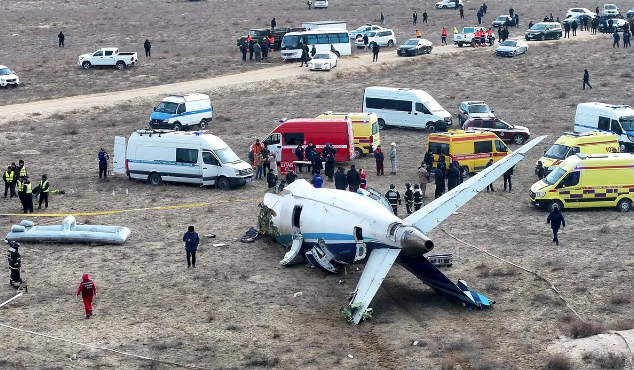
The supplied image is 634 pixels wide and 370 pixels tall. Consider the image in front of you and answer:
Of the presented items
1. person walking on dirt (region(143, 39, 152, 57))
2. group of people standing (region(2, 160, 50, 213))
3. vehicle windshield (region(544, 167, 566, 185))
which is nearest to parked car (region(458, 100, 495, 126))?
vehicle windshield (region(544, 167, 566, 185))

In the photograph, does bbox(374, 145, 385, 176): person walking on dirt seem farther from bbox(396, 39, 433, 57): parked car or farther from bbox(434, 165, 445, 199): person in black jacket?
bbox(396, 39, 433, 57): parked car

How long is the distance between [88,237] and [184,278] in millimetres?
4904

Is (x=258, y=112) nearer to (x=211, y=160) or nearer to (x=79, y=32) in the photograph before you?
(x=211, y=160)

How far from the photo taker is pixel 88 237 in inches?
1207

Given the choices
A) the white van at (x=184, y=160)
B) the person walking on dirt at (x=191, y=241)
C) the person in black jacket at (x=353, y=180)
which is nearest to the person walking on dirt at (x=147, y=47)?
the white van at (x=184, y=160)

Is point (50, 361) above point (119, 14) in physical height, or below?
below

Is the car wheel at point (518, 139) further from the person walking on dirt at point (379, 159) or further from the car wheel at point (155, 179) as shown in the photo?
the car wheel at point (155, 179)

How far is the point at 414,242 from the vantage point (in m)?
24.1

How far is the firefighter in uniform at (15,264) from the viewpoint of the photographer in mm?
25844

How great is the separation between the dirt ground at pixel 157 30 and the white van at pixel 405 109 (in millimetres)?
19203

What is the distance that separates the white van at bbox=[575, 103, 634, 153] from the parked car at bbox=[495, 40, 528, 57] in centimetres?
2330

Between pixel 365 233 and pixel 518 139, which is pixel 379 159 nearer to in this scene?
pixel 518 139

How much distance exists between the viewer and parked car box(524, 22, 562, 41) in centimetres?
7556

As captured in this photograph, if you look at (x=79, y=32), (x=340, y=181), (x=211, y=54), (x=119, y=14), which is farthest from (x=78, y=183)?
(x=119, y=14)
